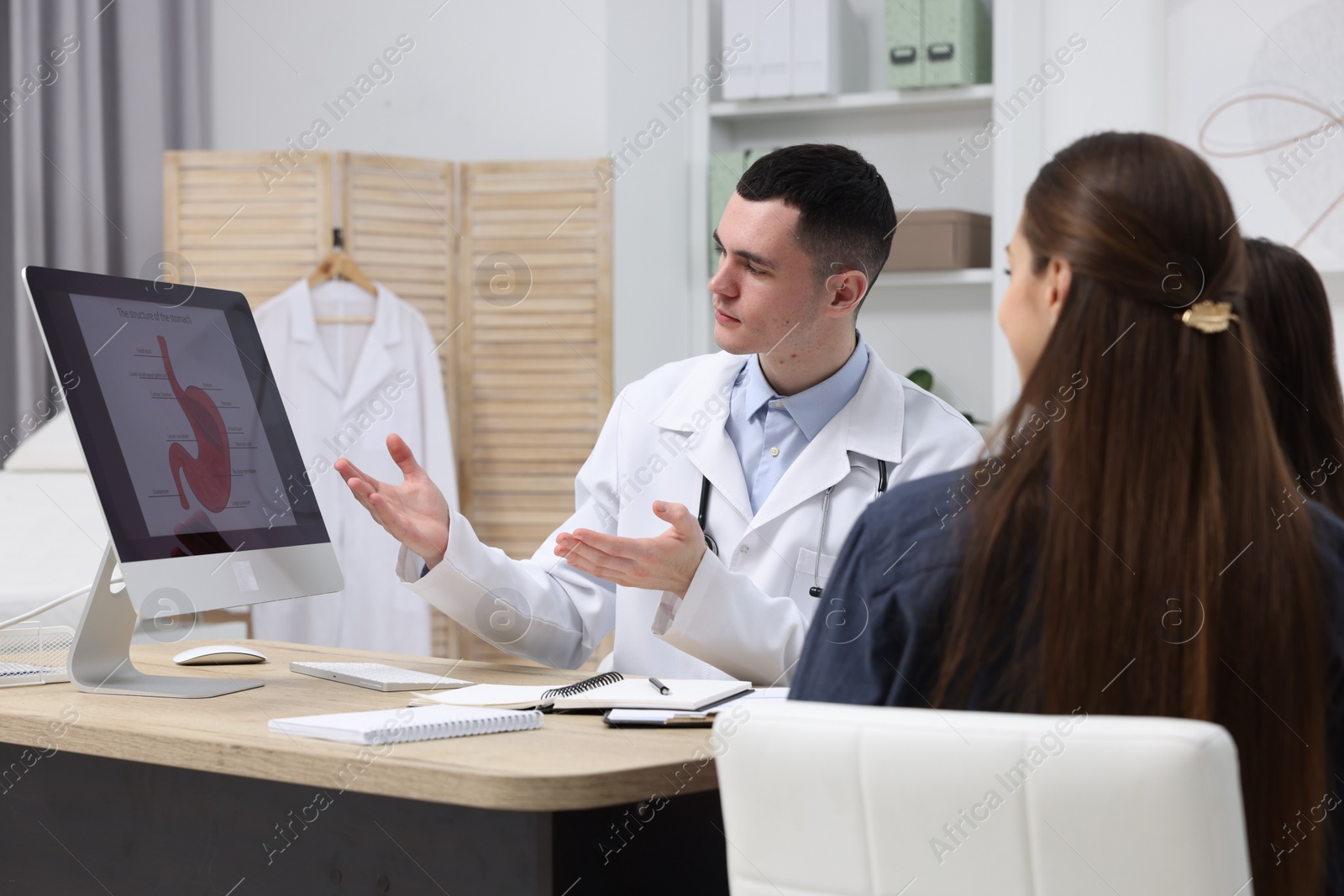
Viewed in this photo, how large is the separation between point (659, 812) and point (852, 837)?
0.46 metres

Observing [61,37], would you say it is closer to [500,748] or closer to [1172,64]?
[1172,64]

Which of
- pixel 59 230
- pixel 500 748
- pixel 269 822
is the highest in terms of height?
pixel 59 230

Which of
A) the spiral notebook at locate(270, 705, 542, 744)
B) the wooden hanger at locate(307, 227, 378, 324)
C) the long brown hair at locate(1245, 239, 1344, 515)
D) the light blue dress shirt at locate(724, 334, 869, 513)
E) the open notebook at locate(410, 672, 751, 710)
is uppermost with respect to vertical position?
the wooden hanger at locate(307, 227, 378, 324)

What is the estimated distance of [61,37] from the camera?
14.3 feet

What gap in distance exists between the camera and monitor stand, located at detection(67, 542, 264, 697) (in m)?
1.61

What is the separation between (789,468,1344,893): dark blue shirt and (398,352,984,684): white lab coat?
69 cm

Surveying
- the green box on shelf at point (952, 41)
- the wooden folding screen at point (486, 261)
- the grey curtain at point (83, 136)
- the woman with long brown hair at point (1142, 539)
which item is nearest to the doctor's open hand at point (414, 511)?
the woman with long brown hair at point (1142, 539)

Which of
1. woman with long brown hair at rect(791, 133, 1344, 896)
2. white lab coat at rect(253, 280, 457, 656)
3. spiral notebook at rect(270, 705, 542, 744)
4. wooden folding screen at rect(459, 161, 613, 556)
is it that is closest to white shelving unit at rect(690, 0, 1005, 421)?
wooden folding screen at rect(459, 161, 613, 556)

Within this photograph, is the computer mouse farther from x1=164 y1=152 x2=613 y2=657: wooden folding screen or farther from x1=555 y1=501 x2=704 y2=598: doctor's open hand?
x1=164 y1=152 x2=613 y2=657: wooden folding screen

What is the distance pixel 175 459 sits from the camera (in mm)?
1640

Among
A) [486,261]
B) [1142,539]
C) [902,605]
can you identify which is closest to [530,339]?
[486,261]

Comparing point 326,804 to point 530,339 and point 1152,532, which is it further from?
point 530,339

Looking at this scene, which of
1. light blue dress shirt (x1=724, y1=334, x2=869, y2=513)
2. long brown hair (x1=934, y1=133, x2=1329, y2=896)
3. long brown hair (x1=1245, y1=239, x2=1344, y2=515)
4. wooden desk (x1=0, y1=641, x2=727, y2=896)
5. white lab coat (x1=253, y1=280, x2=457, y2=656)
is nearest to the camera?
long brown hair (x1=934, y1=133, x2=1329, y2=896)

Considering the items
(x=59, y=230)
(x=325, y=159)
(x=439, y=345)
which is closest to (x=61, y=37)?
(x=59, y=230)
